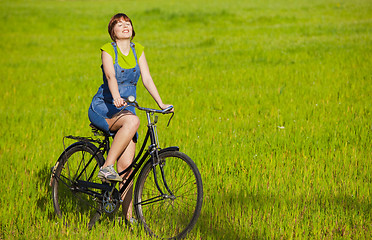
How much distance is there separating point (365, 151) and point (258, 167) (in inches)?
68.7

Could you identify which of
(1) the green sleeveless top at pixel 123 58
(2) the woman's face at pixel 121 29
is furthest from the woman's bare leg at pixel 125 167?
(2) the woman's face at pixel 121 29

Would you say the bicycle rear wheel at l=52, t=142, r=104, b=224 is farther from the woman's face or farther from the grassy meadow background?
the woman's face

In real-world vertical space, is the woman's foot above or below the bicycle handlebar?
below

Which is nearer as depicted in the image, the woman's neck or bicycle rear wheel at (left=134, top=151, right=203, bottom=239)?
bicycle rear wheel at (left=134, top=151, right=203, bottom=239)

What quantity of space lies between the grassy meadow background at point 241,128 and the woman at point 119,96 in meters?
0.65

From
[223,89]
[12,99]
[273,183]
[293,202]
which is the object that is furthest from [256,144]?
[12,99]

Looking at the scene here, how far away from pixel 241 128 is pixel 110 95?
143 inches

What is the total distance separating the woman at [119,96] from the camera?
402 centimetres

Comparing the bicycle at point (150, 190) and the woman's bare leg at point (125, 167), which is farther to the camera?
the woman's bare leg at point (125, 167)

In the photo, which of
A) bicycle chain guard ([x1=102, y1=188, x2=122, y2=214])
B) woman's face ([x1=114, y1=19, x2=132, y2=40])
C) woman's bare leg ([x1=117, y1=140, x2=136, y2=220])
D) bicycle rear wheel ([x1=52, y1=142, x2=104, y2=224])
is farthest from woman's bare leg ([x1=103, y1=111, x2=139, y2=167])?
woman's face ([x1=114, y1=19, x2=132, y2=40])

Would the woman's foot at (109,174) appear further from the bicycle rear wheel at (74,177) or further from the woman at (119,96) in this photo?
the bicycle rear wheel at (74,177)

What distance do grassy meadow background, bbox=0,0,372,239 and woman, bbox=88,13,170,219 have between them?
65 centimetres

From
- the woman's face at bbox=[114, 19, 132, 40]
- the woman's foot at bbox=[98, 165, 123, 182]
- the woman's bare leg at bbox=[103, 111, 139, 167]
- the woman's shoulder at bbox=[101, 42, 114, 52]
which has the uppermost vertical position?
the woman's face at bbox=[114, 19, 132, 40]

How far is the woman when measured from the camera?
4020mm
